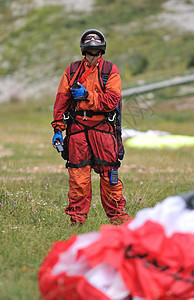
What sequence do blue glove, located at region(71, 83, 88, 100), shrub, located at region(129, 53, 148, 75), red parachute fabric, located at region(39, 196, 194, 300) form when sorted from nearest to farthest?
red parachute fabric, located at region(39, 196, 194, 300) → blue glove, located at region(71, 83, 88, 100) → shrub, located at region(129, 53, 148, 75)

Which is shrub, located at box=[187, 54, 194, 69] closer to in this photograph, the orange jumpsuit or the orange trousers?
the orange jumpsuit

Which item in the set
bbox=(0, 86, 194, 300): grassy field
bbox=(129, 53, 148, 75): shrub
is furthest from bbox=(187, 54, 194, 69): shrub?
bbox=(0, 86, 194, 300): grassy field

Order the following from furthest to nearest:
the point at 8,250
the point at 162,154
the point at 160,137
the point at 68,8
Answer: the point at 68,8
the point at 160,137
the point at 162,154
the point at 8,250

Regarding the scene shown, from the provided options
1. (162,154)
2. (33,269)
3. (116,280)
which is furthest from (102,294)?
(162,154)

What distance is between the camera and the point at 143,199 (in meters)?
5.54

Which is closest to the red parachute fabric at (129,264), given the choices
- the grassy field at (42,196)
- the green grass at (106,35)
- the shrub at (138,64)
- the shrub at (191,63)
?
the grassy field at (42,196)

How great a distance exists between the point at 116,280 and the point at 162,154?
951 cm

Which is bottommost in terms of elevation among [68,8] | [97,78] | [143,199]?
[143,199]

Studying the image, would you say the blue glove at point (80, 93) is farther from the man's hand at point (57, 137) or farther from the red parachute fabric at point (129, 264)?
the red parachute fabric at point (129, 264)

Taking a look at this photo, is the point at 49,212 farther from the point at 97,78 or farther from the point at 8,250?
the point at 97,78

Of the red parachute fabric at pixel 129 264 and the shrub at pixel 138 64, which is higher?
the shrub at pixel 138 64

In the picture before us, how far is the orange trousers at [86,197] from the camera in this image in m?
4.86

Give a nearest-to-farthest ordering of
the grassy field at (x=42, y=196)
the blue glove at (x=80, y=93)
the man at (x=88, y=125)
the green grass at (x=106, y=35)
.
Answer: the grassy field at (x=42, y=196), the blue glove at (x=80, y=93), the man at (x=88, y=125), the green grass at (x=106, y=35)

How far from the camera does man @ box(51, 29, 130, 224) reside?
4805 mm
